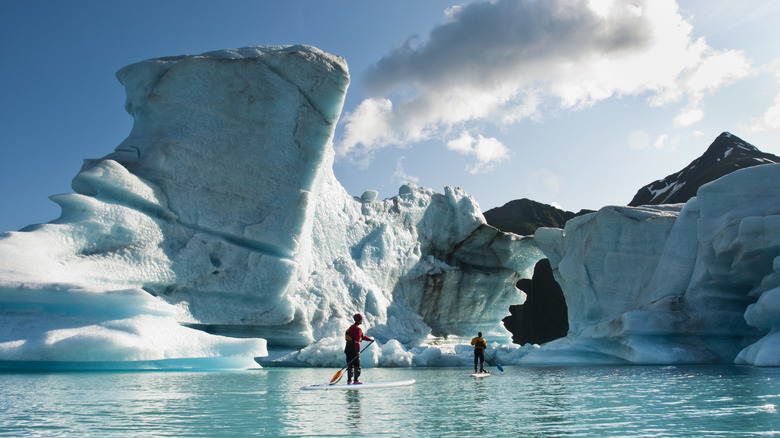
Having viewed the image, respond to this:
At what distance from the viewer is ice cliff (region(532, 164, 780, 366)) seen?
13.0 meters

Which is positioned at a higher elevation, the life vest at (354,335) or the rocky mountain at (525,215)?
the rocky mountain at (525,215)

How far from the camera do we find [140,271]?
40.4 ft

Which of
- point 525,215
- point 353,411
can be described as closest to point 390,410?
point 353,411

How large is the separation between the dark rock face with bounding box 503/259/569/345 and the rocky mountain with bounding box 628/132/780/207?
1209 cm

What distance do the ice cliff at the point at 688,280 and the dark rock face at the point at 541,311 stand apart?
3360 centimetres

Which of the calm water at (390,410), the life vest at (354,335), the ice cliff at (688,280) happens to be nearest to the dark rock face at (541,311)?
the ice cliff at (688,280)

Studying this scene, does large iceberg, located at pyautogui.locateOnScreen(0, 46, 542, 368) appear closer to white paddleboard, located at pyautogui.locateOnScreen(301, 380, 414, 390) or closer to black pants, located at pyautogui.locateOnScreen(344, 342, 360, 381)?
black pants, located at pyautogui.locateOnScreen(344, 342, 360, 381)

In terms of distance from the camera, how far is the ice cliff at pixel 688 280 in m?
13.0

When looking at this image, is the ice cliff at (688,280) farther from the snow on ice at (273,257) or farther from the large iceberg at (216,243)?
the large iceberg at (216,243)

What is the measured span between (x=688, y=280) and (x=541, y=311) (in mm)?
37670

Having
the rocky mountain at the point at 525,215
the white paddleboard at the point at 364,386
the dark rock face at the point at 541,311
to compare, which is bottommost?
the white paddleboard at the point at 364,386

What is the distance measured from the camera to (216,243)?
13805mm

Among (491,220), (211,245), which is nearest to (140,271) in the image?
(211,245)

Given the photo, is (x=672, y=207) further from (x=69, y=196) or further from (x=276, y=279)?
(x=69, y=196)
